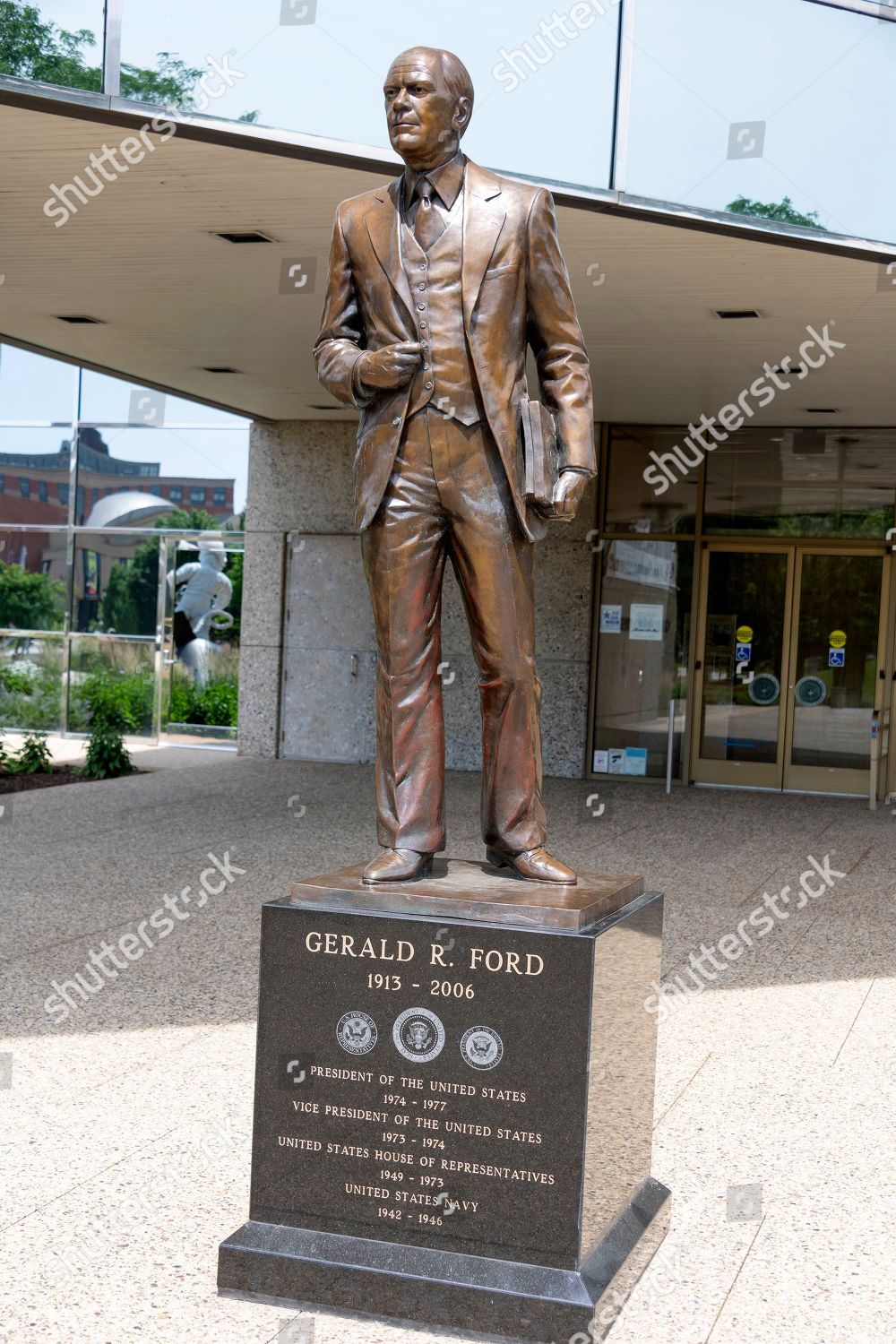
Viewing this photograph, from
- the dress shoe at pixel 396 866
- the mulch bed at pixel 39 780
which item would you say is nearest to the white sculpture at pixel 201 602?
the mulch bed at pixel 39 780

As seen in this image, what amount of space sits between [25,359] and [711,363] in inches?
389

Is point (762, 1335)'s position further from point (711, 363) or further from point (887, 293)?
point (711, 363)

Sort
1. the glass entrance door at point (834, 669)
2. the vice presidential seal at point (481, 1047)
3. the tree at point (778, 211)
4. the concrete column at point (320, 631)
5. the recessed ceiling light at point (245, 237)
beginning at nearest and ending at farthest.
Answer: the vice presidential seal at point (481, 1047), the tree at point (778, 211), the recessed ceiling light at point (245, 237), the glass entrance door at point (834, 669), the concrete column at point (320, 631)

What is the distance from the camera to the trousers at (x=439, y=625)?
3670 millimetres

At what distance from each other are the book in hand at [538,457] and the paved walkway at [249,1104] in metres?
1.98

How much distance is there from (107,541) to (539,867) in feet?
48.1

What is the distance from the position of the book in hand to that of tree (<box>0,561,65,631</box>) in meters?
14.8

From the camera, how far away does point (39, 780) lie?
13680 millimetres

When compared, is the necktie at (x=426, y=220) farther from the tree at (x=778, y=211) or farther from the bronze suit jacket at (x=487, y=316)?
the tree at (x=778, y=211)

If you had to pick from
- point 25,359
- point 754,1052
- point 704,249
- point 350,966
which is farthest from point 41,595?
point 350,966

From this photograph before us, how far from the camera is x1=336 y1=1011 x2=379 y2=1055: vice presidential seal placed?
3.45 metres

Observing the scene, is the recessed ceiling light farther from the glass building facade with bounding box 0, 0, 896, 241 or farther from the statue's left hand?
the statue's left hand

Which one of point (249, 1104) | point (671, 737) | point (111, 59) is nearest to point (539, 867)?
point (249, 1104)

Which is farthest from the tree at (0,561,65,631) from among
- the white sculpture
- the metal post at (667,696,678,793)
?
the metal post at (667,696,678,793)
